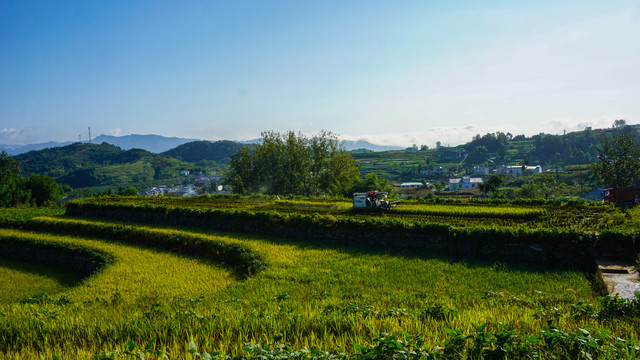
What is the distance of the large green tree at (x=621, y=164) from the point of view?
118 feet

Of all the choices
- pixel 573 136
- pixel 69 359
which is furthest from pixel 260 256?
pixel 573 136

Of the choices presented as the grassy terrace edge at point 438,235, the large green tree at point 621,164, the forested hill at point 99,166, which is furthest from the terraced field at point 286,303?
the forested hill at point 99,166

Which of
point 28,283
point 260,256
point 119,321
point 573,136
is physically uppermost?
point 573,136

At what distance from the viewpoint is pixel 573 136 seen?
145 metres

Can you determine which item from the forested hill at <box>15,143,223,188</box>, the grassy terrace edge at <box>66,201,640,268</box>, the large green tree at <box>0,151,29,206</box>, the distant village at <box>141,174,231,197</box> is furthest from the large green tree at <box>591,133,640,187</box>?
the forested hill at <box>15,143,223,188</box>

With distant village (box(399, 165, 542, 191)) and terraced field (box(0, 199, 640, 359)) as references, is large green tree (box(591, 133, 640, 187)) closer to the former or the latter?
terraced field (box(0, 199, 640, 359))

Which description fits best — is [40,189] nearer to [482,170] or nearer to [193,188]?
[193,188]

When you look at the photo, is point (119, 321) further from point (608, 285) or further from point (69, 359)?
point (608, 285)

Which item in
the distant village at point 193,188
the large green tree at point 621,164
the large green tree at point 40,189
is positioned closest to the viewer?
the large green tree at point 621,164

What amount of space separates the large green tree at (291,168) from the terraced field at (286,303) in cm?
2583

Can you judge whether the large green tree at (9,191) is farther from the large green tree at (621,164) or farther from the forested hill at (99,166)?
the forested hill at (99,166)

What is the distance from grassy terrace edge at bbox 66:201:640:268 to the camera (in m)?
12.1

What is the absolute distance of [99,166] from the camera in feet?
555

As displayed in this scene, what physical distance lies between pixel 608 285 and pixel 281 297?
29.4 ft
